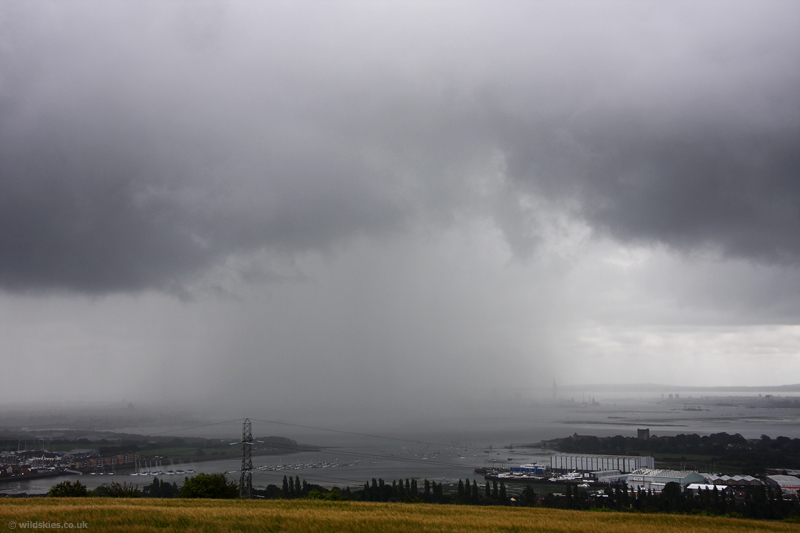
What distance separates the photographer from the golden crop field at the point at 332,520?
1650cm

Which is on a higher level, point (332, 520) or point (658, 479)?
point (332, 520)

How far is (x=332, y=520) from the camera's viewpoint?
17641 mm

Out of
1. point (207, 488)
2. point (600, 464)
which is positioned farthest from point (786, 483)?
point (207, 488)

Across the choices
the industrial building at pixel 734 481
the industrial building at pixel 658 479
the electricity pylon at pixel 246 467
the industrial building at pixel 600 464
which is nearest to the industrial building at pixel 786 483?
the industrial building at pixel 734 481

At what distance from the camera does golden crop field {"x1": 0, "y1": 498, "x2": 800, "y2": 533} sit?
16.5 meters

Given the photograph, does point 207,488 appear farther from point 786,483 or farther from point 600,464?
point 600,464

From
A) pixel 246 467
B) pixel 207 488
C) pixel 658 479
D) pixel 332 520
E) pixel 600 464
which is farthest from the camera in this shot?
pixel 600 464

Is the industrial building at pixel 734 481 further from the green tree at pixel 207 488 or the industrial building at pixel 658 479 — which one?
the green tree at pixel 207 488

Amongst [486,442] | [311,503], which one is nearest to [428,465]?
[486,442]

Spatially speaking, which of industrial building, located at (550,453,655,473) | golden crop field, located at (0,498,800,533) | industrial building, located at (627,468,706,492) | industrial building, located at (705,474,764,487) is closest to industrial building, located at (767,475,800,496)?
industrial building, located at (705,474,764,487)

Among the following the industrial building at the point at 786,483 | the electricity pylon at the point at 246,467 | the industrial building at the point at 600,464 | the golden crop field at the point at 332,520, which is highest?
the golden crop field at the point at 332,520

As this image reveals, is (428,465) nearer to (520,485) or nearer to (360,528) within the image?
(520,485)

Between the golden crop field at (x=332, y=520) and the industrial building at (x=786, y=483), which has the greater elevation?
the golden crop field at (x=332, y=520)

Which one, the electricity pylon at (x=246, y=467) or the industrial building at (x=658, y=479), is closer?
the electricity pylon at (x=246, y=467)
